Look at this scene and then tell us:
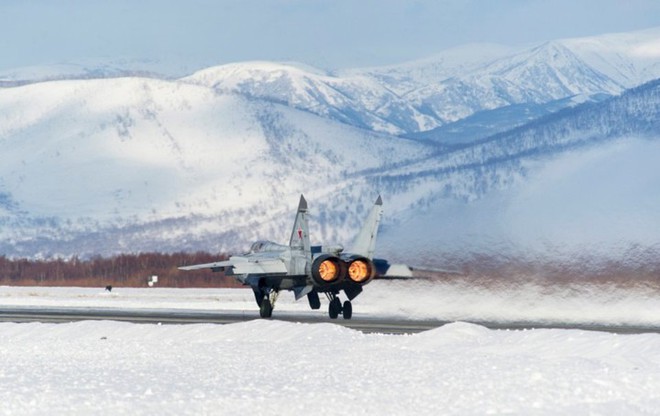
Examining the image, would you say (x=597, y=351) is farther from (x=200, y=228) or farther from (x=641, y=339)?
(x=200, y=228)

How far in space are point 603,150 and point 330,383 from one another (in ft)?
211

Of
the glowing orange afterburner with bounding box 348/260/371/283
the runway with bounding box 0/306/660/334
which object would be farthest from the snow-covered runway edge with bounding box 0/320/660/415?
the glowing orange afterburner with bounding box 348/260/371/283

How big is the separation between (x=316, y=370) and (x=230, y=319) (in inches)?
767

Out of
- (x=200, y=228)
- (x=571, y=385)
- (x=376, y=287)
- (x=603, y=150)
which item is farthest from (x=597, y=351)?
(x=200, y=228)

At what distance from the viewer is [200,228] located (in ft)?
578

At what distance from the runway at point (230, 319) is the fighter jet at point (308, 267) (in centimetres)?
92

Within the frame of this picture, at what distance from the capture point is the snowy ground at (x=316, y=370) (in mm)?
21203

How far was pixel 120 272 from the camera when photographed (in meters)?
98.4

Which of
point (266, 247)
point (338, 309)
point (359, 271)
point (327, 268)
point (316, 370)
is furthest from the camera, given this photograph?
point (266, 247)

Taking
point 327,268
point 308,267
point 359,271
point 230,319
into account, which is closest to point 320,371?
point 359,271

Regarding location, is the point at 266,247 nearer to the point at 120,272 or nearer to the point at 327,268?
the point at 327,268

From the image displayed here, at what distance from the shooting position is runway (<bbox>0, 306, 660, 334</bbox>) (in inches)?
1529

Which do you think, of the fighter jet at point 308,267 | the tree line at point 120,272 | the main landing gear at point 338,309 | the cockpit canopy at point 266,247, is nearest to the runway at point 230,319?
the main landing gear at point 338,309

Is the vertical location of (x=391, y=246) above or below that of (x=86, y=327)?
above
